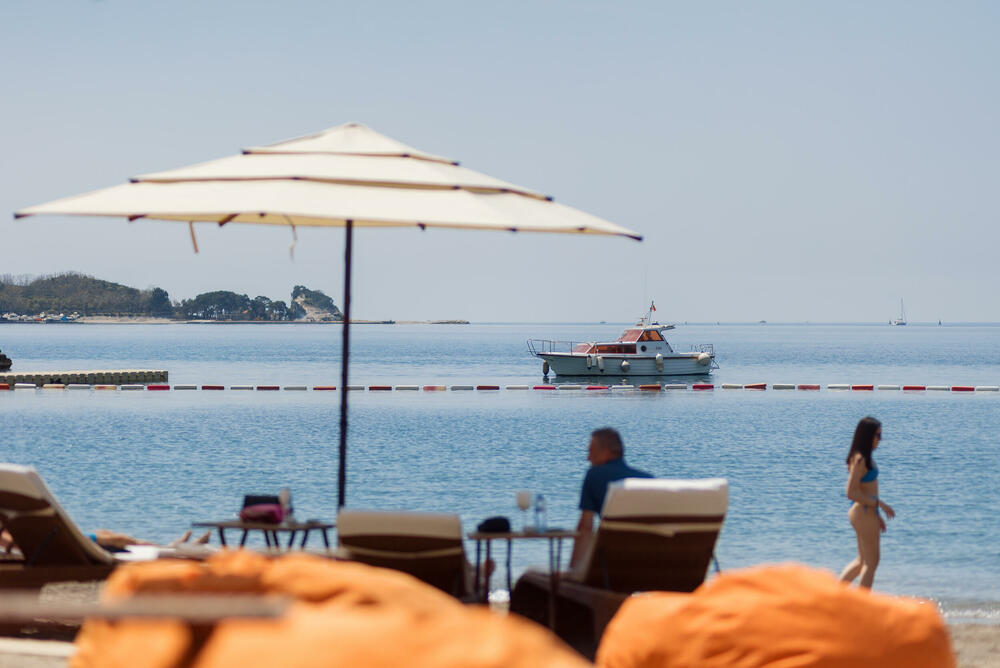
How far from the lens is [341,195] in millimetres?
5703

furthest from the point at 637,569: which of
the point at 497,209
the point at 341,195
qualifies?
the point at 341,195

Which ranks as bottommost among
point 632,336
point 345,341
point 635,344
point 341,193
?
point 635,344

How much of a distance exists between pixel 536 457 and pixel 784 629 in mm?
25183

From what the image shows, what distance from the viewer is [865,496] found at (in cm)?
852

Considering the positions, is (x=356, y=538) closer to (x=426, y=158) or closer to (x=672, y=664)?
(x=672, y=664)

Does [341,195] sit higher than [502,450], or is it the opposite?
[341,195]

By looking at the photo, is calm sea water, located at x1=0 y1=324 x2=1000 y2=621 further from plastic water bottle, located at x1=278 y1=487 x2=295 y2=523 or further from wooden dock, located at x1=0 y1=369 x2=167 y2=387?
plastic water bottle, located at x1=278 y1=487 x2=295 y2=523

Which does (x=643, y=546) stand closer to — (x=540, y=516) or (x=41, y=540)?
(x=540, y=516)

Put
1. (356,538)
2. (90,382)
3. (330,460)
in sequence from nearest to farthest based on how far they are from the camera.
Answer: (356,538) → (330,460) → (90,382)

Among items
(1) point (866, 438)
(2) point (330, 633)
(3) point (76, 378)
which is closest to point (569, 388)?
(3) point (76, 378)

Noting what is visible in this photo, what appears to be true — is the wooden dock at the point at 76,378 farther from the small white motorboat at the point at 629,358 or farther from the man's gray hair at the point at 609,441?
the man's gray hair at the point at 609,441

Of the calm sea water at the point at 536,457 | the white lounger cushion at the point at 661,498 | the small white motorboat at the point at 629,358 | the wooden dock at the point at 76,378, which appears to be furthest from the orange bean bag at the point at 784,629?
the small white motorboat at the point at 629,358

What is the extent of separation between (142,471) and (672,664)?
22.1 meters

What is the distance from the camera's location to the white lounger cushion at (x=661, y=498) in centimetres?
575
